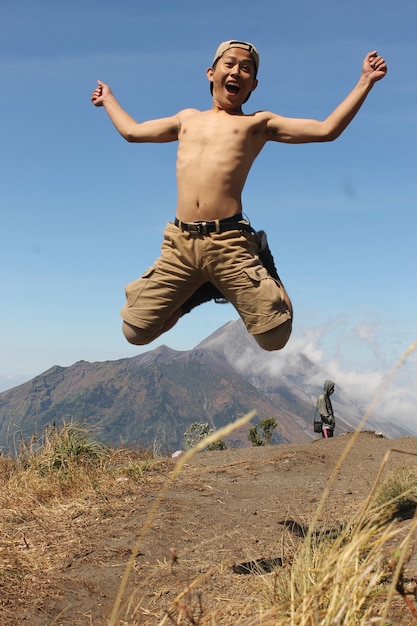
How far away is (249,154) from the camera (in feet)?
13.1

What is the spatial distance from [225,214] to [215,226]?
0.11 meters

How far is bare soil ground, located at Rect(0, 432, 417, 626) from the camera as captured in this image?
3.46m

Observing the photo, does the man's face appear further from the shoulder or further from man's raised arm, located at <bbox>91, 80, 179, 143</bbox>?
man's raised arm, located at <bbox>91, 80, 179, 143</bbox>

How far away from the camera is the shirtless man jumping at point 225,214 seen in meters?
3.81

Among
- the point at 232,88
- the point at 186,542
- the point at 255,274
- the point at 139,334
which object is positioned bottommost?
the point at 186,542

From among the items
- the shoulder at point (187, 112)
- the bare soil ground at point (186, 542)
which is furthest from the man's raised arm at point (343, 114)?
the bare soil ground at point (186, 542)

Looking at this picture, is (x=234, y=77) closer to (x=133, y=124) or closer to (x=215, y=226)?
(x=133, y=124)

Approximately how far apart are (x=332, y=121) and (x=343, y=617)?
8.68 feet

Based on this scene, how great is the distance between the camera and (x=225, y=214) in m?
3.88

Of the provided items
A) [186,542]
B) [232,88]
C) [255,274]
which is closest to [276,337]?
[255,274]

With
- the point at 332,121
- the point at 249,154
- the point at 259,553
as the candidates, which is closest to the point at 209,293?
the point at 249,154

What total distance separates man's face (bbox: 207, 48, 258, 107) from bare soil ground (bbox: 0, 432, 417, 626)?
100 inches

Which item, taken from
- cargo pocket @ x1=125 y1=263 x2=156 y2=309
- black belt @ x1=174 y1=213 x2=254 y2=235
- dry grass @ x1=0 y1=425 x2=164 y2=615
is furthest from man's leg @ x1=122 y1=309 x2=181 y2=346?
dry grass @ x1=0 y1=425 x2=164 y2=615

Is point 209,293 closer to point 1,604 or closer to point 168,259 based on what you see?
point 168,259
